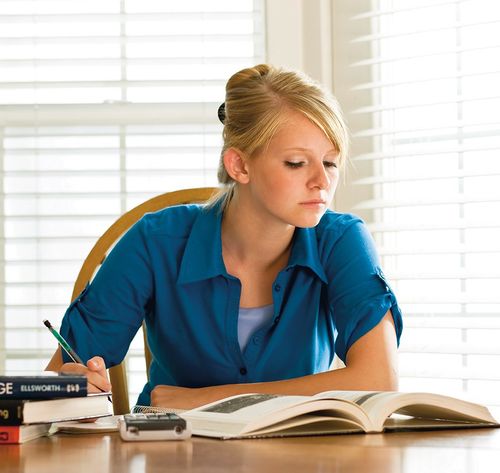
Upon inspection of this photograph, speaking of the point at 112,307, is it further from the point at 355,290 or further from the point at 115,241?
the point at 355,290

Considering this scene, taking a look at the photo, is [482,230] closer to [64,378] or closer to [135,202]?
[135,202]

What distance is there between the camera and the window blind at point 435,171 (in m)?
2.47

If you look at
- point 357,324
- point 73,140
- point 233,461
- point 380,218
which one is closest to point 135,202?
point 73,140

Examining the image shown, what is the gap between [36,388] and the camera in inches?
44.8

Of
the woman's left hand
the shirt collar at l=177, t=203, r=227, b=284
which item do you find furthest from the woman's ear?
the woman's left hand

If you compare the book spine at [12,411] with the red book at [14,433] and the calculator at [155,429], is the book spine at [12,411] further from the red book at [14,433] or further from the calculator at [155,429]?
the calculator at [155,429]

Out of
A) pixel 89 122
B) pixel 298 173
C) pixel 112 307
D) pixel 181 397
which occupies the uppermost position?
pixel 89 122

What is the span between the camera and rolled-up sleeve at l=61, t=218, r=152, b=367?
190cm

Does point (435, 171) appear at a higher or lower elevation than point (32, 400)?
higher

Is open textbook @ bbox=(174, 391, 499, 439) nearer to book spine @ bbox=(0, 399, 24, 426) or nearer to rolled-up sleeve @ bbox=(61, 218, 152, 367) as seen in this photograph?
book spine @ bbox=(0, 399, 24, 426)

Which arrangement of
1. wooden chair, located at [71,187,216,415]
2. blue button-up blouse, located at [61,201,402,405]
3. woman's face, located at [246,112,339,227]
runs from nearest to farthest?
woman's face, located at [246,112,339,227] → blue button-up blouse, located at [61,201,402,405] → wooden chair, located at [71,187,216,415]

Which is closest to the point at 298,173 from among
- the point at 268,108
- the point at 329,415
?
the point at 268,108

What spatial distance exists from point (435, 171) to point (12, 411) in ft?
5.52

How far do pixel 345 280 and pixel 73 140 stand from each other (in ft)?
3.80
